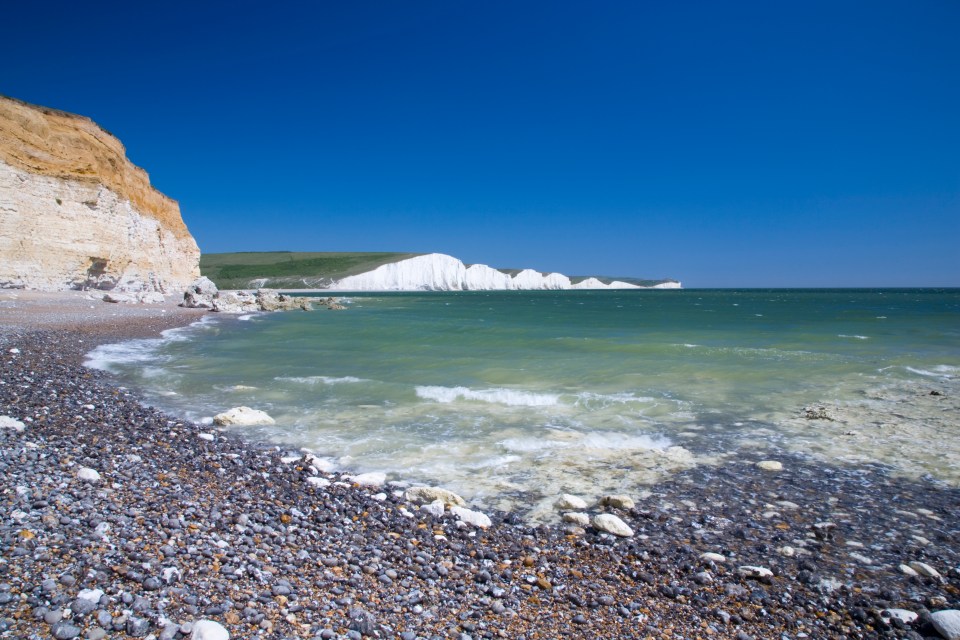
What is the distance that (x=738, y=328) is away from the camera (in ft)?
97.1

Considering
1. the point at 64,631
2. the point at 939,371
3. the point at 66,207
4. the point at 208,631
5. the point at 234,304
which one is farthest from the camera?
the point at 234,304

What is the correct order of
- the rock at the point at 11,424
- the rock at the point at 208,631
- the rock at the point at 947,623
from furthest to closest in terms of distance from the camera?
the rock at the point at 11,424, the rock at the point at 947,623, the rock at the point at 208,631

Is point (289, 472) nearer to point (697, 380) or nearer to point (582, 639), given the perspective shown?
point (582, 639)

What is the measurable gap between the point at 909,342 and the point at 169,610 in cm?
2754

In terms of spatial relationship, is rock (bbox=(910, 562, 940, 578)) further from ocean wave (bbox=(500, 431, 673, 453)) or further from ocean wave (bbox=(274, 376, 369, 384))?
ocean wave (bbox=(274, 376, 369, 384))

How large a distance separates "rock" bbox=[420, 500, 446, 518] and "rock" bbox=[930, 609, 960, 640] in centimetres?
363

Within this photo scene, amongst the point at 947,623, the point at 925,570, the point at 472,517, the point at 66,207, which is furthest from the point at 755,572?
the point at 66,207

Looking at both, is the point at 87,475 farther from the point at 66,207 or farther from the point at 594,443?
the point at 66,207

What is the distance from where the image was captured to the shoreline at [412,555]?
300 centimetres

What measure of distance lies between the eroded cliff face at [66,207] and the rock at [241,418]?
100ft

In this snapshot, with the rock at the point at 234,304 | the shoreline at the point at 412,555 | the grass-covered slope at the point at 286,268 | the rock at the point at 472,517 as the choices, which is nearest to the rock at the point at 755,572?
the shoreline at the point at 412,555

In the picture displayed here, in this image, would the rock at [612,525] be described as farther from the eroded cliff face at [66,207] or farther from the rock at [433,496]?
the eroded cliff face at [66,207]

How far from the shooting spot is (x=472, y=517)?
15.6 ft

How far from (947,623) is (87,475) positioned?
21.8ft
